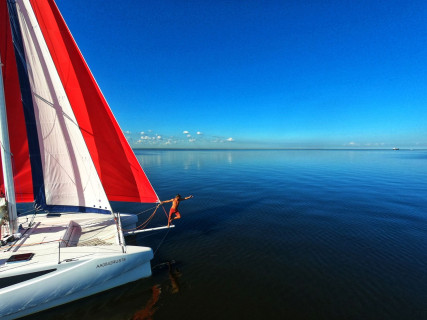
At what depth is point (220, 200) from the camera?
18250 millimetres

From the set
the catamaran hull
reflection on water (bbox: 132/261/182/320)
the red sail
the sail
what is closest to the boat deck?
the catamaran hull

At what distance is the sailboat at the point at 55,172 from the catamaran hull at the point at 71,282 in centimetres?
3

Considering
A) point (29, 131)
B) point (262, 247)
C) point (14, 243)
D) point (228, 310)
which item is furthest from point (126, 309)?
point (29, 131)

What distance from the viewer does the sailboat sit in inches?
235

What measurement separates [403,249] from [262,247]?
23.3ft

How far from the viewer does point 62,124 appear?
8.15 metres

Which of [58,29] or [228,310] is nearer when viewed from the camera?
[228,310]

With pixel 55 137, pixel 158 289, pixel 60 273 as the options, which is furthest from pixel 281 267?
pixel 55 137

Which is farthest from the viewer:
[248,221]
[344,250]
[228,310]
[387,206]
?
[387,206]

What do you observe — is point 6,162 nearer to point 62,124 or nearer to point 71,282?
point 62,124

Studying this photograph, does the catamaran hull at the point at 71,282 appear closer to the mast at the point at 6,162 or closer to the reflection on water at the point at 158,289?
the reflection on water at the point at 158,289

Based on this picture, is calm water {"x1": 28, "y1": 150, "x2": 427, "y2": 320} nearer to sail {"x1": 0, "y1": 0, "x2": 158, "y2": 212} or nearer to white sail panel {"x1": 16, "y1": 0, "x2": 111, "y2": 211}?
sail {"x1": 0, "y1": 0, "x2": 158, "y2": 212}

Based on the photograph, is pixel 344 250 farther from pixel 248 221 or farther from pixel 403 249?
pixel 248 221

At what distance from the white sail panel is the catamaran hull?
116 inches
